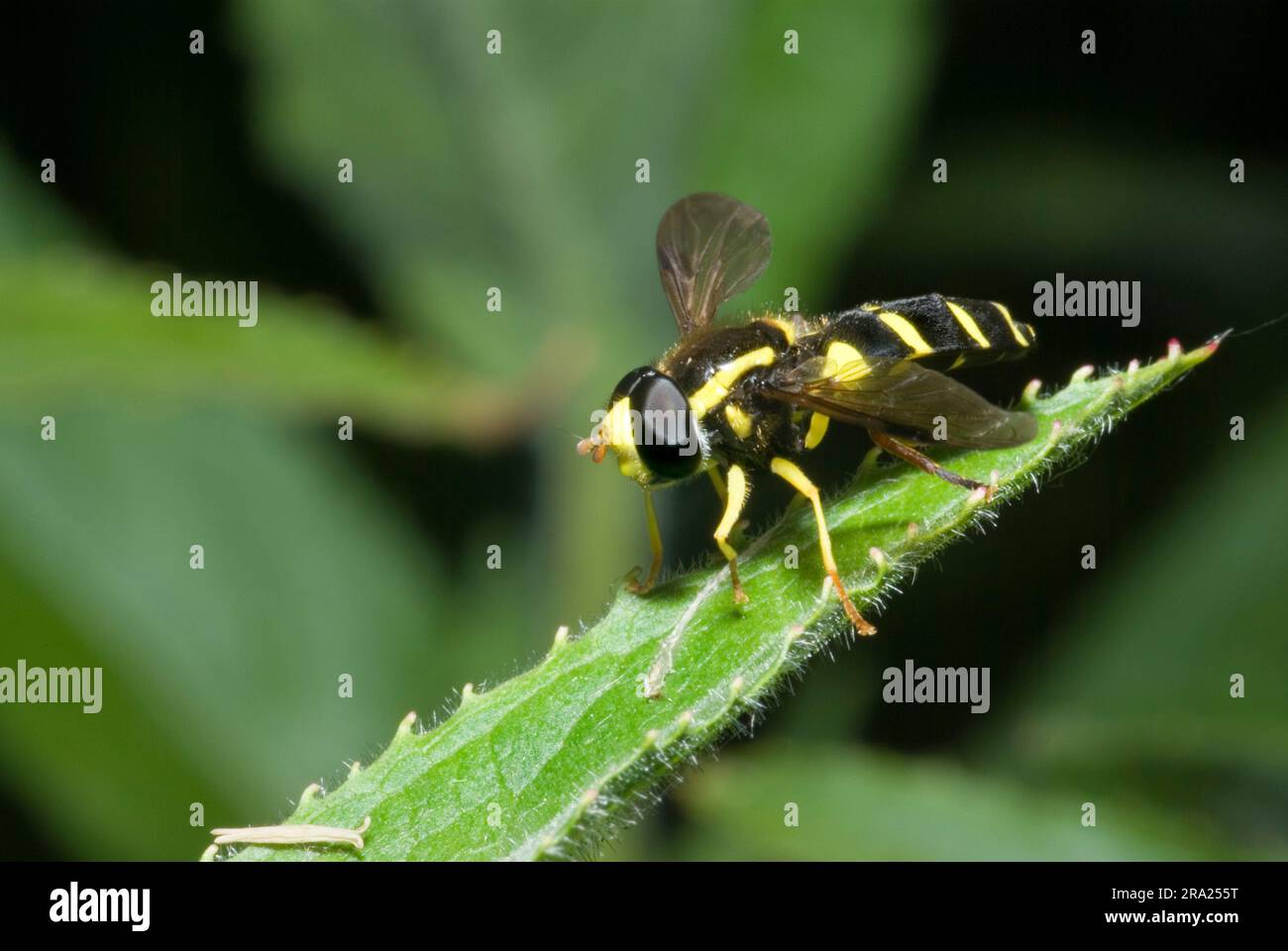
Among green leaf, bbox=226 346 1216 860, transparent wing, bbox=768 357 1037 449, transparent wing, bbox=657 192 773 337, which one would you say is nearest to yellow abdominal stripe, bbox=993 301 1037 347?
transparent wing, bbox=768 357 1037 449

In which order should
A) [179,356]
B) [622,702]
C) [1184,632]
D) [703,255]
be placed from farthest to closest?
[1184,632] < [703,255] < [179,356] < [622,702]

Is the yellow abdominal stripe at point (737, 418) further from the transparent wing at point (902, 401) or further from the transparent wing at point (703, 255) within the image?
the transparent wing at point (703, 255)

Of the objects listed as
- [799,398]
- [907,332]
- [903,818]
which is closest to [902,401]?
[799,398]

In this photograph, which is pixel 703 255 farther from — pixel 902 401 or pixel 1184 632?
pixel 1184 632

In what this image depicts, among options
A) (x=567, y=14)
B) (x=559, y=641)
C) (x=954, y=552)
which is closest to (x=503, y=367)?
(x=567, y=14)

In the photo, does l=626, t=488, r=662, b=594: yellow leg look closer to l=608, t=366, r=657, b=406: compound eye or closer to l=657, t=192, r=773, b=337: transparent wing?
l=608, t=366, r=657, b=406: compound eye
